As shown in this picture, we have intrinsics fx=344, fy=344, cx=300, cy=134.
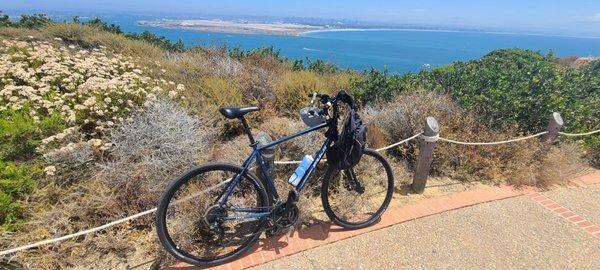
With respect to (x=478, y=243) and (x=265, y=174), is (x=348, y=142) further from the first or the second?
(x=478, y=243)

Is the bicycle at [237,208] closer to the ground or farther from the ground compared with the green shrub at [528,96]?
closer to the ground

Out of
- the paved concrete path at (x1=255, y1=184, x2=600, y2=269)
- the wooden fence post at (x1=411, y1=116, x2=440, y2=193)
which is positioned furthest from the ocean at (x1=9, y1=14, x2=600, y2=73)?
the paved concrete path at (x1=255, y1=184, x2=600, y2=269)

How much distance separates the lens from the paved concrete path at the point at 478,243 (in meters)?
2.89

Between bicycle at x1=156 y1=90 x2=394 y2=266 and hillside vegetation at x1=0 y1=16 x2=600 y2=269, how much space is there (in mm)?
284

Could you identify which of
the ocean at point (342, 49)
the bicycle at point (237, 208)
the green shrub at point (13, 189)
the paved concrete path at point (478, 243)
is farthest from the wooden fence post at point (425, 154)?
the green shrub at point (13, 189)

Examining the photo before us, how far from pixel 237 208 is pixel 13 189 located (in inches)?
79.9

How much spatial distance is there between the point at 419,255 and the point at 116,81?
154 inches

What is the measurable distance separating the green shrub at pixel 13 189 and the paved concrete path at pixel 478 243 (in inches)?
83.2

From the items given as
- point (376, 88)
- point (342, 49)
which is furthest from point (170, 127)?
point (342, 49)

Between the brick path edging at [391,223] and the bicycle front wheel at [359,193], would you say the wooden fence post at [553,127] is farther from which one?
the bicycle front wheel at [359,193]

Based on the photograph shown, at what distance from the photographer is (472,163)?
4543mm

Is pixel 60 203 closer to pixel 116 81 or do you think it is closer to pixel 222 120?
pixel 116 81

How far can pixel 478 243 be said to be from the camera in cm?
319

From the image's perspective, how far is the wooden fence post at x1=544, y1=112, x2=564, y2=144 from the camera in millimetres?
4684
